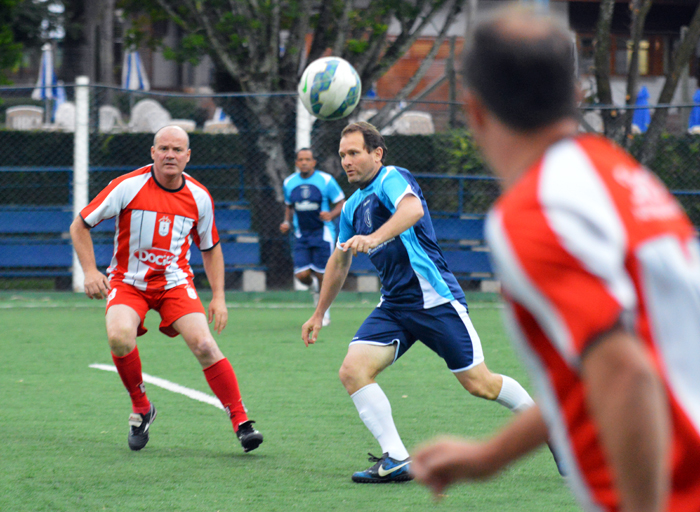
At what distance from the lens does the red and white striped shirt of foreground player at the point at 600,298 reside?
47.7 inches

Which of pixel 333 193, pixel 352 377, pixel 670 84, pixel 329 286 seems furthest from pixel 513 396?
pixel 670 84

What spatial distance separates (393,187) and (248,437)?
1588mm

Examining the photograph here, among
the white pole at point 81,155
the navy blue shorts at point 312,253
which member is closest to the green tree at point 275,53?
the white pole at point 81,155

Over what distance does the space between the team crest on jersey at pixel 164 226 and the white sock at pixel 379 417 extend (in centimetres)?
165

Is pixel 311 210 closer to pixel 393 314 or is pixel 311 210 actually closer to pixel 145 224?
pixel 145 224

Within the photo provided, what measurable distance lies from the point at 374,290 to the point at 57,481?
910 centimetres

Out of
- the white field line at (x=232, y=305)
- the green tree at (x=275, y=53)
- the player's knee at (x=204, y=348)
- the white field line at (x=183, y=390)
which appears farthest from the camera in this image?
the green tree at (x=275, y=53)

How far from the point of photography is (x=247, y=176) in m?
13.2

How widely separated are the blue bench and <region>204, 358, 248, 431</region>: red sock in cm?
767

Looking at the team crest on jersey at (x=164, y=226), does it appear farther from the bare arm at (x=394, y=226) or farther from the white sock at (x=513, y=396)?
the white sock at (x=513, y=396)

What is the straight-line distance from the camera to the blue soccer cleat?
4414 millimetres

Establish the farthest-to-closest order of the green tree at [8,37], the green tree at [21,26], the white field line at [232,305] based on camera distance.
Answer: the green tree at [21,26]
the green tree at [8,37]
the white field line at [232,305]

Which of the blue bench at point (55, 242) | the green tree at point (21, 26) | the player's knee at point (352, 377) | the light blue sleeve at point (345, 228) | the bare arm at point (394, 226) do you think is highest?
the green tree at point (21, 26)

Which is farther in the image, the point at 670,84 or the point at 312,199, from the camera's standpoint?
the point at 670,84
